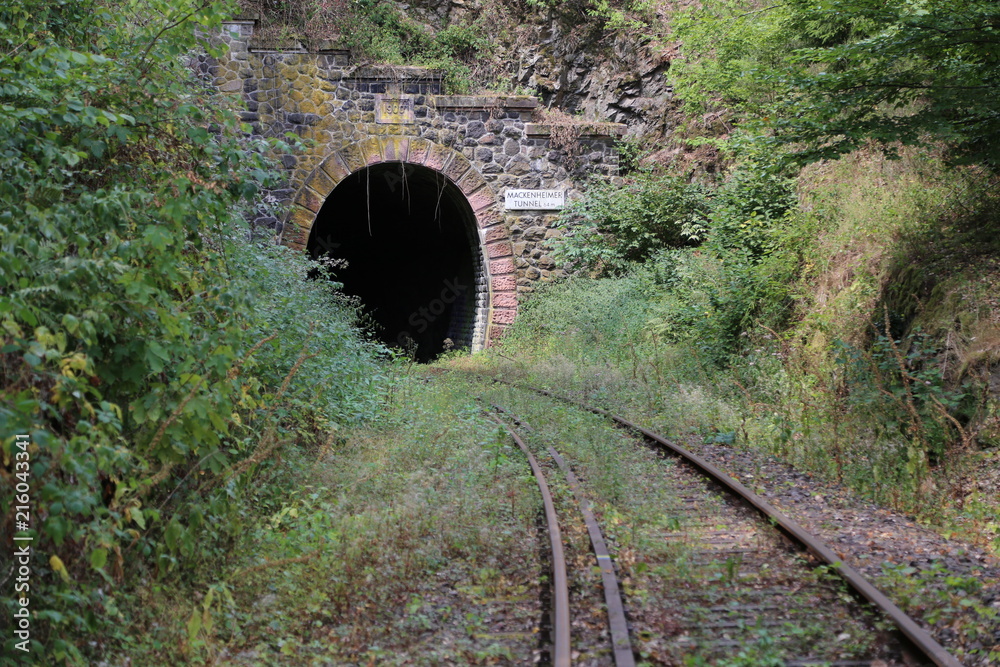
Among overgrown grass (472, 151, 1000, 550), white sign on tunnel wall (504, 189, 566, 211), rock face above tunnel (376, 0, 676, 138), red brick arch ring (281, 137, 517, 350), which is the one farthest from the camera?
rock face above tunnel (376, 0, 676, 138)

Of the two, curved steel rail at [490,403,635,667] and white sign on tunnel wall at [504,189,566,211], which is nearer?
curved steel rail at [490,403,635,667]

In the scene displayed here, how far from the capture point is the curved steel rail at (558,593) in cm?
358

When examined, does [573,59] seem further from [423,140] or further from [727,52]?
[423,140]

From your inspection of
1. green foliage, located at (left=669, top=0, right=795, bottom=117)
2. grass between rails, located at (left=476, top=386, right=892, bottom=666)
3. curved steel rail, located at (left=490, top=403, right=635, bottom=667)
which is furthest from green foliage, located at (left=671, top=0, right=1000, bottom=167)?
green foliage, located at (left=669, top=0, right=795, bottom=117)

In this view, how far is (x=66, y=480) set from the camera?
348cm

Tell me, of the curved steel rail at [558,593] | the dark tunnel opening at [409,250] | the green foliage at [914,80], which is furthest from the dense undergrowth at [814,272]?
the dark tunnel opening at [409,250]

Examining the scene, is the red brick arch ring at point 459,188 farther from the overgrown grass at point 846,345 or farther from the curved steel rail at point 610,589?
the curved steel rail at point 610,589

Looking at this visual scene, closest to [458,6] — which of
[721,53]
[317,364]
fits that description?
[721,53]

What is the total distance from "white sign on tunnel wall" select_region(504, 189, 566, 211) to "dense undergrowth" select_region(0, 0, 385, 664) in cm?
1103

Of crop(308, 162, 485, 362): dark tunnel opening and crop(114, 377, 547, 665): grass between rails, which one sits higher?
crop(308, 162, 485, 362): dark tunnel opening

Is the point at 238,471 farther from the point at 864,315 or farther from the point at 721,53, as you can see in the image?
the point at 721,53

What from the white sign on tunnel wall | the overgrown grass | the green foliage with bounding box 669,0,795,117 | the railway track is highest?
the green foliage with bounding box 669,0,795,117

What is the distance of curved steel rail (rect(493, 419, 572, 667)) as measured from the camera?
358cm

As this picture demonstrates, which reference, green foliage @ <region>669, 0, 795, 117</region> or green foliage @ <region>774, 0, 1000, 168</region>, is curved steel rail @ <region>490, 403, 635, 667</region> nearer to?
green foliage @ <region>774, 0, 1000, 168</region>
